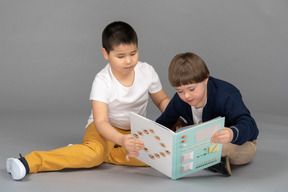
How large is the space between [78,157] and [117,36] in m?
0.66

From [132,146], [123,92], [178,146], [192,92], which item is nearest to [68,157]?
[132,146]

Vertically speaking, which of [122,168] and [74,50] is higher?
[74,50]

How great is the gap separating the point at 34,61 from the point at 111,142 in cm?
151

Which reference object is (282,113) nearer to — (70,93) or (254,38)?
(254,38)

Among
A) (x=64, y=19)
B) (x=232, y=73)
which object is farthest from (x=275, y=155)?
(x=64, y=19)

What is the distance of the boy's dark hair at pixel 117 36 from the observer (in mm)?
2973

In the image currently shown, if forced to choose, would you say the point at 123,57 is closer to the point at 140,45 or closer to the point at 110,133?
the point at 110,133

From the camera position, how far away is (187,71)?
2.76 meters

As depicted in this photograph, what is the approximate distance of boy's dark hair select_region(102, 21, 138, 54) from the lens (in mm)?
2973

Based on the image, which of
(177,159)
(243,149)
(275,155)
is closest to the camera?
(177,159)

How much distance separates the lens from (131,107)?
3244 mm

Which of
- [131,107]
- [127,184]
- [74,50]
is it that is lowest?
[127,184]

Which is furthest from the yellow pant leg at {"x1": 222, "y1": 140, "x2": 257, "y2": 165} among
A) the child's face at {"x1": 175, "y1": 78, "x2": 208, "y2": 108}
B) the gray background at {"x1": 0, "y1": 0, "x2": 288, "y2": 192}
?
the gray background at {"x1": 0, "y1": 0, "x2": 288, "y2": 192}

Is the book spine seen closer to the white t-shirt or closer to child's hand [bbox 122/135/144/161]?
child's hand [bbox 122/135/144/161]
